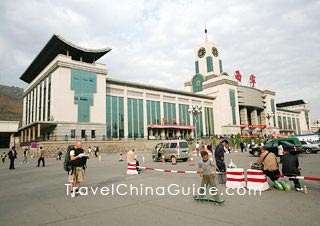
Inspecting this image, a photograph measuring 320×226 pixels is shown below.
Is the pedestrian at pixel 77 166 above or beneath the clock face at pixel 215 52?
beneath

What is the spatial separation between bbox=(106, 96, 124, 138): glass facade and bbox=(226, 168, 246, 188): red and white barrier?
37185 millimetres

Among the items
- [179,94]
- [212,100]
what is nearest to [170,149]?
[179,94]

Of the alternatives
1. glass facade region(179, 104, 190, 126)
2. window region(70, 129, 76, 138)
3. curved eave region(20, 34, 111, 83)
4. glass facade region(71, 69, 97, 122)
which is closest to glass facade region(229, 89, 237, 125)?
glass facade region(179, 104, 190, 126)

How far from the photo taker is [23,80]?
2328 inches

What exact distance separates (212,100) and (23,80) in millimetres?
51745

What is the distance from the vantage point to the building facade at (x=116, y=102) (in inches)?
1534

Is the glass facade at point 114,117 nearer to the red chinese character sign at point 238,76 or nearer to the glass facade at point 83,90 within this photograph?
the glass facade at point 83,90

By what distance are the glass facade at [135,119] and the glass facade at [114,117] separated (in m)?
1.99

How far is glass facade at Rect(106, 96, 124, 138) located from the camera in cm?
4462

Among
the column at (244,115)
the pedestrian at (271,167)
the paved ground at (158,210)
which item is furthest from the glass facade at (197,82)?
the paved ground at (158,210)

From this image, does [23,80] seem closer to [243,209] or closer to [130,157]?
[130,157]

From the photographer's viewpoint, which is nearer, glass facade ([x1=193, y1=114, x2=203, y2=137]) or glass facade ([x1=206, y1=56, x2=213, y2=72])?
glass facade ([x1=193, y1=114, x2=203, y2=137])

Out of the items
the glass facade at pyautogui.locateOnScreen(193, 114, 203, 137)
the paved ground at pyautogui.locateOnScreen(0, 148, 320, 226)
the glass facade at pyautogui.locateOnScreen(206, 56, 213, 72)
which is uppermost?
the glass facade at pyautogui.locateOnScreen(206, 56, 213, 72)

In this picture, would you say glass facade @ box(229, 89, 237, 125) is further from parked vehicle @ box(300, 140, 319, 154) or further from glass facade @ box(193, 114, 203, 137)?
parked vehicle @ box(300, 140, 319, 154)
